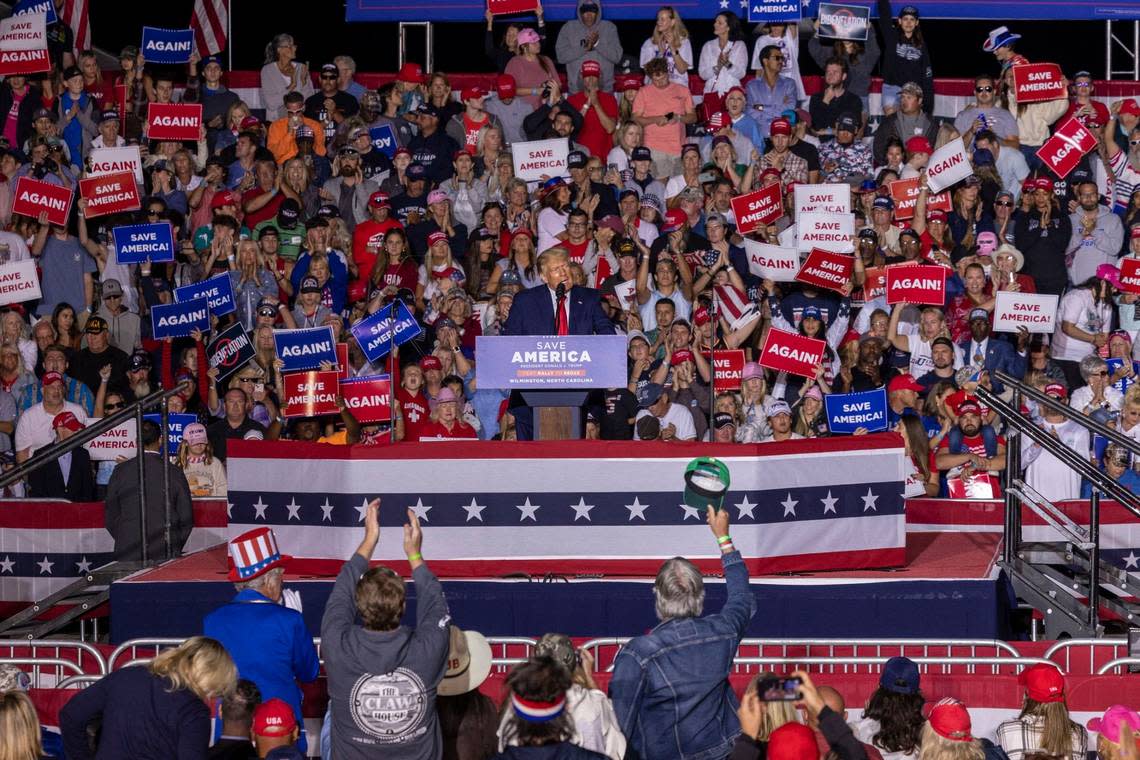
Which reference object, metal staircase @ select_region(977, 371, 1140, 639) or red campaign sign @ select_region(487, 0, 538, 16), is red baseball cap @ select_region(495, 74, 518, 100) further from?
metal staircase @ select_region(977, 371, 1140, 639)

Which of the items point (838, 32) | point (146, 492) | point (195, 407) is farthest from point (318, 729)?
point (838, 32)

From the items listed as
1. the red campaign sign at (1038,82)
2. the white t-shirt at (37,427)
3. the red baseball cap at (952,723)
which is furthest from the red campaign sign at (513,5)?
the red baseball cap at (952,723)

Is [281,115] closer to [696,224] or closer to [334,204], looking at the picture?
[334,204]

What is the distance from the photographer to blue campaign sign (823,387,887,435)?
15164 millimetres

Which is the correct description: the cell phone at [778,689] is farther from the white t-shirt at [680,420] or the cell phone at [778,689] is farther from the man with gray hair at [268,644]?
the white t-shirt at [680,420]

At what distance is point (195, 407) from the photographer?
17.4 m

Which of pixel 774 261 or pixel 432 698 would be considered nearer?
pixel 432 698

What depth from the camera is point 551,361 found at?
11883 millimetres

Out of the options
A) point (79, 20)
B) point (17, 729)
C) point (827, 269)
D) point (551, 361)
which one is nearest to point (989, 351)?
point (827, 269)

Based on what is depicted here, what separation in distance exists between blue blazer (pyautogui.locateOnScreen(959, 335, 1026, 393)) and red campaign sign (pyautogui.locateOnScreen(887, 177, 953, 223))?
2002 mm

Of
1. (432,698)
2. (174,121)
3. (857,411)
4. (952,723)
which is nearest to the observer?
(952,723)

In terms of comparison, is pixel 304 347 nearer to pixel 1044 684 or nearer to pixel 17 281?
pixel 17 281

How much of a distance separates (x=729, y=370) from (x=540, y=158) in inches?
156

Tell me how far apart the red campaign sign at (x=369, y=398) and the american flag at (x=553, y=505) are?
3133 mm
